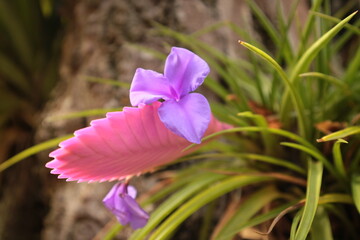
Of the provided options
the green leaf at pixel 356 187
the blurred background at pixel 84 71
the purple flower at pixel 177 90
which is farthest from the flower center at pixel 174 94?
the blurred background at pixel 84 71

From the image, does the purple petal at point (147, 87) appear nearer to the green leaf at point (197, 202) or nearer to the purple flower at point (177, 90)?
the purple flower at point (177, 90)

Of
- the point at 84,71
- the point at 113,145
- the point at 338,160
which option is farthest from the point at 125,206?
the point at 84,71

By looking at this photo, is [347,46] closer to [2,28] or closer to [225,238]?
[225,238]

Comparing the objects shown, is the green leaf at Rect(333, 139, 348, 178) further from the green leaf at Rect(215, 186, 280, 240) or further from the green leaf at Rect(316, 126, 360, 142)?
the green leaf at Rect(215, 186, 280, 240)

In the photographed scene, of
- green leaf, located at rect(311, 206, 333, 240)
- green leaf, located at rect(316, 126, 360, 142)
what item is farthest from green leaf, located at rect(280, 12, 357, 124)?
green leaf, located at rect(311, 206, 333, 240)

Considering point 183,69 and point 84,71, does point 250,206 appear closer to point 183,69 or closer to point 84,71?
point 183,69

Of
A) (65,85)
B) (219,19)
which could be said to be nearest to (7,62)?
(65,85)

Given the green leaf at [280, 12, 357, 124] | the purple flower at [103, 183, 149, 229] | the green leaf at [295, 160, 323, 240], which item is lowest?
the green leaf at [295, 160, 323, 240]
